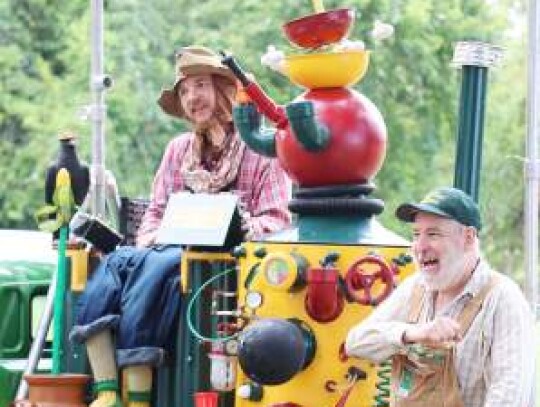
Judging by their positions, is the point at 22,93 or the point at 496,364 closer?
the point at 496,364

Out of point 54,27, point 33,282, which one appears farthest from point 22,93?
point 33,282

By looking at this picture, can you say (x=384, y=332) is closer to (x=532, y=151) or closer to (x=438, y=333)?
(x=438, y=333)

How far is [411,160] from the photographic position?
15.2 m

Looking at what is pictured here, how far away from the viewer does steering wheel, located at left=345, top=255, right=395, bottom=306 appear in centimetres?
530

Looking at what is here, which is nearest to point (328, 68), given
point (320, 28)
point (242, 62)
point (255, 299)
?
point (320, 28)

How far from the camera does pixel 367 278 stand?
5305 millimetres

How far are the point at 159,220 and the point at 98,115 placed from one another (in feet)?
2.30

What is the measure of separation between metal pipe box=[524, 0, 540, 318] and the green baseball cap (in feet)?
4.73

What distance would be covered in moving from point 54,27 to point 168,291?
37.6ft

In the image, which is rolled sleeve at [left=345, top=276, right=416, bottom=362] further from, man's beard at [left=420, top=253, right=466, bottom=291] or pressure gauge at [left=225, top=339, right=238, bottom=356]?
pressure gauge at [left=225, top=339, right=238, bottom=356]

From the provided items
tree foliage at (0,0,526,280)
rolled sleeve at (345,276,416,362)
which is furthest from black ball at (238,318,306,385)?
tree foliage at (0,0,526,280)

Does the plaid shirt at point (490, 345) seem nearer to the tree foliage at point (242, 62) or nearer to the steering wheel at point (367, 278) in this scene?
the steering wheel at point (367, 278)

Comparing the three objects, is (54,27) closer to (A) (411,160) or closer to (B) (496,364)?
(A) (411,160)

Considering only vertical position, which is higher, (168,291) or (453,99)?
(453,99)
